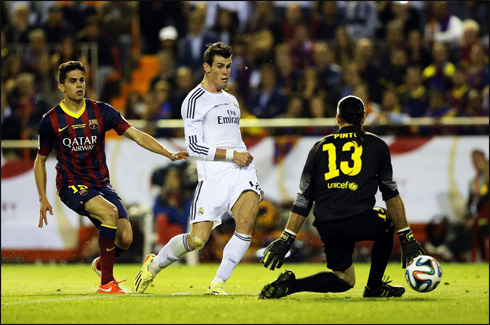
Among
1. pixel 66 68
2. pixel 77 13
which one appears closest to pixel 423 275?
pixel 66 68

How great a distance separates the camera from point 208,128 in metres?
9.53

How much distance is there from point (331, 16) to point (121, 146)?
5474mm

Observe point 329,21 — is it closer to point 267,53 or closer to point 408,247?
point 267,53

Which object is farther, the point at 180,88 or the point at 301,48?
the point at 301,48

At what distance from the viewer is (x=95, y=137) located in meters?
9.82

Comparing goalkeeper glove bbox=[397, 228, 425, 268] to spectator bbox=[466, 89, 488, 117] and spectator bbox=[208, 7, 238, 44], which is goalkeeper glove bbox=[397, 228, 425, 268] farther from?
spectator bbox=[208, 7, 238, 44]

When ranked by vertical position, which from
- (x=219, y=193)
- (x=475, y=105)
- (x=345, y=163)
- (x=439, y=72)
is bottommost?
(x=219, y=193)

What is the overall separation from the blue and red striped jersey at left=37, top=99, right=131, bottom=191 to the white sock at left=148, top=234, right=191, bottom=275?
1.01 meters

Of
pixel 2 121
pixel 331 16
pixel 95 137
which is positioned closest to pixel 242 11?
pixel 331 16

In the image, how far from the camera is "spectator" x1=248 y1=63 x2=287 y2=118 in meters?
15.7

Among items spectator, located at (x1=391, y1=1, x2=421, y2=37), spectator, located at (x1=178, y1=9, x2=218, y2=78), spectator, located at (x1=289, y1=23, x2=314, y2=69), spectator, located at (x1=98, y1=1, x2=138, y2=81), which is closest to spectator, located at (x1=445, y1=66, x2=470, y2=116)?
spectator, located at (x1=391, y1=1, x2=421, y2=37)

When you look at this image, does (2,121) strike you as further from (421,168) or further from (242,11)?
(421,168)

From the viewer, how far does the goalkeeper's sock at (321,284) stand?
27.5ft

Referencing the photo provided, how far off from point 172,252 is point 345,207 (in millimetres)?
2089
